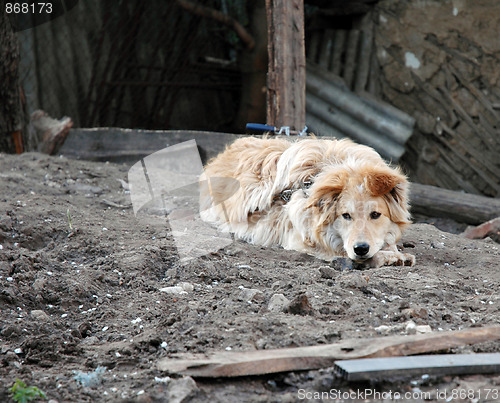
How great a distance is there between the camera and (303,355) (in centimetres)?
246

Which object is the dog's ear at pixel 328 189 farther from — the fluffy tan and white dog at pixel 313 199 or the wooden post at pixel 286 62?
the wooden post at pixel 286 62

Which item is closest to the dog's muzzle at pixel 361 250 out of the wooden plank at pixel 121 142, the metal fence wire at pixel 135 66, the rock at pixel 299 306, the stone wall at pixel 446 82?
the rock at pixel 299 306

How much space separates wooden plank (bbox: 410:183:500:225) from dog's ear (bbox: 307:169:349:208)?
3638mm

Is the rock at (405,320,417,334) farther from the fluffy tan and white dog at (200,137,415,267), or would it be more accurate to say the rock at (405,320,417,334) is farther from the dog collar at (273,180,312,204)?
the dog collar at (273,180,312,204)

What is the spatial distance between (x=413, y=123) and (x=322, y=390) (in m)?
7.33

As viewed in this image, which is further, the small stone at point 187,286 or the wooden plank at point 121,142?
the wooden plank at point 121,142

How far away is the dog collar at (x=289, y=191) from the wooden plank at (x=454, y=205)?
3.34 metres

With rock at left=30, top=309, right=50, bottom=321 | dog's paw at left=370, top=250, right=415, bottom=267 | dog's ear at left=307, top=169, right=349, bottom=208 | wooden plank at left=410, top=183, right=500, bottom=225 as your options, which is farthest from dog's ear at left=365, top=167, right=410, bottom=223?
wooden plank at left=410, top=183, right=500, bottom=225

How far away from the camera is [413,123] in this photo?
9039 millimetres

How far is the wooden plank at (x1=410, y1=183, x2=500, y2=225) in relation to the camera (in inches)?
295

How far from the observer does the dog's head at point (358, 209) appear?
4285mm

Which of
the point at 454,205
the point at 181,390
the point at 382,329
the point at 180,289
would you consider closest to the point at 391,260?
the point at 382,329

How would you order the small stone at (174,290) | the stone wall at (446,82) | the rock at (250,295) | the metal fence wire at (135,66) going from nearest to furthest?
the rock at (250,295)
the small stone at (174,290)
the stone wall at (446,82)
the metal fence wire at (135,66)

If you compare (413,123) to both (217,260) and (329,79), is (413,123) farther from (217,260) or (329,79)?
(217,260)
